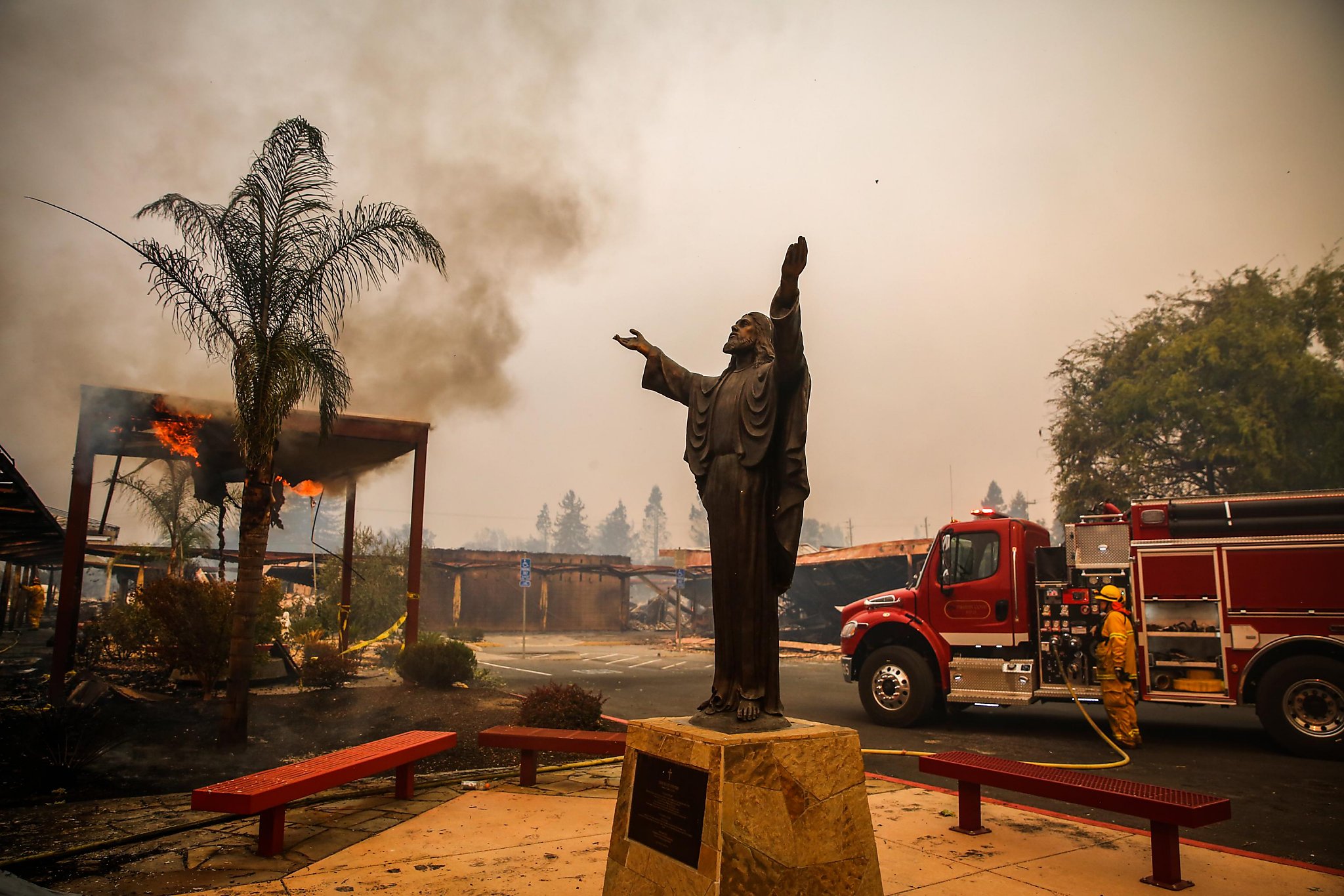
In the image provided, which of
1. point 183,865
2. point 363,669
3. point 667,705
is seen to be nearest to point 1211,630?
point 667,705

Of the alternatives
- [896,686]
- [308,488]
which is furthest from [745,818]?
[308,488]

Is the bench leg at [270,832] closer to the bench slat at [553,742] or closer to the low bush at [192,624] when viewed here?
the bench slat at [553,742]

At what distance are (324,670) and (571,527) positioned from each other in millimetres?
125330

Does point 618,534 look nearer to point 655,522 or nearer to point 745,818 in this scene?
point 655,522

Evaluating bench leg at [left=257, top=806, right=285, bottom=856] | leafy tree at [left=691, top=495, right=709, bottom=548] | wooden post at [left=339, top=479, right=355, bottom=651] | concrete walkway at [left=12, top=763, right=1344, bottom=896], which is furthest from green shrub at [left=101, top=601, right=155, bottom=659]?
leafy tree at [left=691, top=495, right=709, bottom=548]

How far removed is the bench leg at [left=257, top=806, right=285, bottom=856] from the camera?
16.3ft

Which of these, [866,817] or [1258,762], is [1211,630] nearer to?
[1258,762]

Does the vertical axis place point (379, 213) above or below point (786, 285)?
above

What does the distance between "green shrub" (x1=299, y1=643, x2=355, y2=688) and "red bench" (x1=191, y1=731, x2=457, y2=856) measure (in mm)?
7737

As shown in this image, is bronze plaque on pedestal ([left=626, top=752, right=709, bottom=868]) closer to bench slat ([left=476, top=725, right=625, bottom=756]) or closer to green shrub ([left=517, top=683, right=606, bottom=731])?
bench slat ([left=476, top=725, right=625, bottom=756])

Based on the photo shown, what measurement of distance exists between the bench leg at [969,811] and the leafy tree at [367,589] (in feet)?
49.1

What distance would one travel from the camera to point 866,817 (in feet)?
13.0

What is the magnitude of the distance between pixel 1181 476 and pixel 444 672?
22424 mm

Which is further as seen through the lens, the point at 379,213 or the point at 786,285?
the point at 379,213
